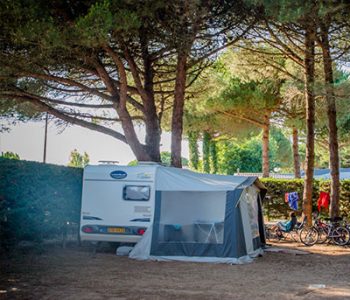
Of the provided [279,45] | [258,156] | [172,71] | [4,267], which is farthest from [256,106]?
[258,156]

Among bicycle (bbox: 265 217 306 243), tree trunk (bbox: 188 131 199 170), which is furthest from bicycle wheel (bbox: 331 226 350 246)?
tree trunk (bbox: 188 131 199 170)

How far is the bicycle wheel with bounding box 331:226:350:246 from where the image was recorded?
10729 millimetres

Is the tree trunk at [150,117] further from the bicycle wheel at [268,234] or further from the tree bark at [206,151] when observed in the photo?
the tree bark at [206,151]

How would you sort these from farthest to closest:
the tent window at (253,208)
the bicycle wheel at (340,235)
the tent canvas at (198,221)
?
the bicycle wheel at (340,235) → the tent window at (253,208) → the tent canvas at (198,221)

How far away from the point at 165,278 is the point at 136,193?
8.83 feet

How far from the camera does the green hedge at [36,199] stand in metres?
8.64

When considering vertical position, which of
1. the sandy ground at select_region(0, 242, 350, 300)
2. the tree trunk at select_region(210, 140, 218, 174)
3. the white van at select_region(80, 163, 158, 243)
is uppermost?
the tree trunk at select_region(210, 140, 218, 174)

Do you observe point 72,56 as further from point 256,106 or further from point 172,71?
point 256,106

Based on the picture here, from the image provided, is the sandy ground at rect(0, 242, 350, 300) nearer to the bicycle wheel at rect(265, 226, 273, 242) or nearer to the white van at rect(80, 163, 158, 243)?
the white van at rect(80, 163, 158, 243)

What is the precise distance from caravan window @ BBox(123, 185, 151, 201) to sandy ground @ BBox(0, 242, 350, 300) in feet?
3.51

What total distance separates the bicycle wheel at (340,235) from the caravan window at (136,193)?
4025 mm

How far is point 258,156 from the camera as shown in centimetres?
5016

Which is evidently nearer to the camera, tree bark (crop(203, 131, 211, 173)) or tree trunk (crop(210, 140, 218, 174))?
tree bark (crop(203, 131, 211, 173))

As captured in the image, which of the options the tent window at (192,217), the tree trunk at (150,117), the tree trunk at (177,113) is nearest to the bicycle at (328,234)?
the tent window at (192,217)
